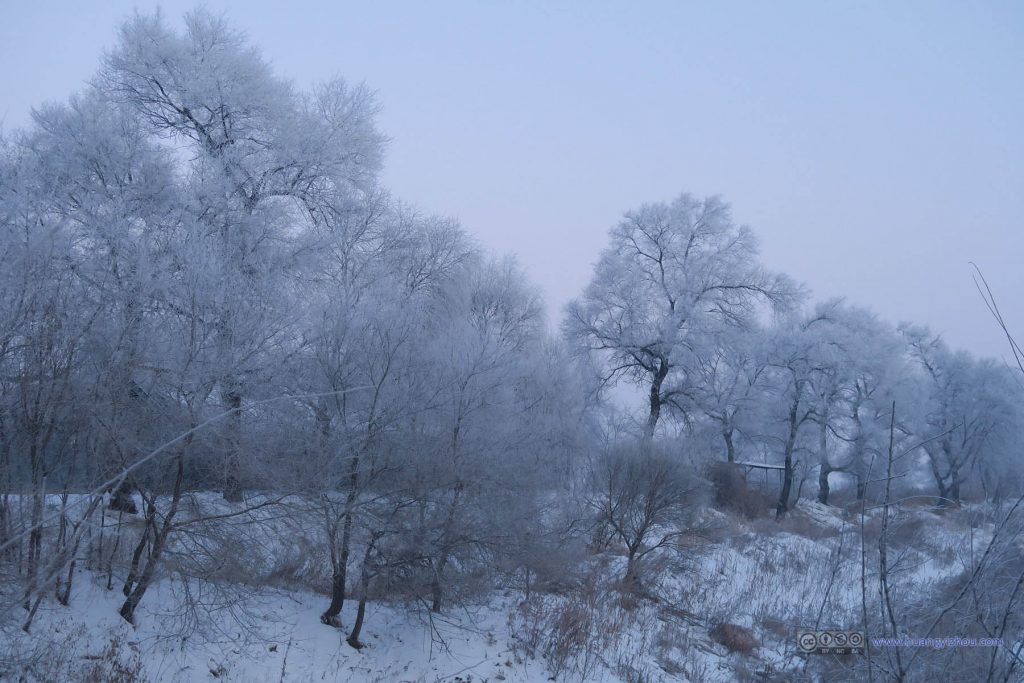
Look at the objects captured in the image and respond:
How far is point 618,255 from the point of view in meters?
23.0

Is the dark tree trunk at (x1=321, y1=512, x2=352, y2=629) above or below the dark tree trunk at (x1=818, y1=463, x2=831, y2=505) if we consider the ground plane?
below

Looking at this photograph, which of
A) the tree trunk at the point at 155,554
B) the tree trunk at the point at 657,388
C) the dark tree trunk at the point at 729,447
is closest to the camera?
the tree trunk at the point at 155,554

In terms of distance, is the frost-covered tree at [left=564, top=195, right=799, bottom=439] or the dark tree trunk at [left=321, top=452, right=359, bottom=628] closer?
the dark tree trunk at [left=321, top=452, right=359, bottom=628]

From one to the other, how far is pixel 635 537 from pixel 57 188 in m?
13.2

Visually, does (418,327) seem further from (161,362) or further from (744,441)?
(744,441)

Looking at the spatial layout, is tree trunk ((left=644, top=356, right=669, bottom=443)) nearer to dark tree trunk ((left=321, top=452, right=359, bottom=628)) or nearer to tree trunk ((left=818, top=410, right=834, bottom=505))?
tree trunk ((left=818, top=410, right=834, bottom=505))

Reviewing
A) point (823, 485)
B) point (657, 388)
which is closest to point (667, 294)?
point (657, 388)

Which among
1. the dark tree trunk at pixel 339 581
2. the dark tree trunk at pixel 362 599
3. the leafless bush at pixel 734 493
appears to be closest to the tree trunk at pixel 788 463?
the leafless bush at pixel 734 493

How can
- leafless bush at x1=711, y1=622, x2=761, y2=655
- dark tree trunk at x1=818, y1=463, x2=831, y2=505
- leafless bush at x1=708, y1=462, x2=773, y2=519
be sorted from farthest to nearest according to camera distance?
1. dark tree trunk at x1=818, y1=463, x2=831, y2=505
2. leafless bush at x1=708, y1=462, x2=773, y2=519
3. leafless bush at x1=711, y1=622, x2=761, y2=655

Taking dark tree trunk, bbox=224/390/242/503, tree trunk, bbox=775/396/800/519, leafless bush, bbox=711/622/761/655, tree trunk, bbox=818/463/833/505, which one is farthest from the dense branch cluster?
tree trunk, bbox=818/463/833/505

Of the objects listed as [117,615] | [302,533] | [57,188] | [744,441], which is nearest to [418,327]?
[302,533]

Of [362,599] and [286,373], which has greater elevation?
[286,373]

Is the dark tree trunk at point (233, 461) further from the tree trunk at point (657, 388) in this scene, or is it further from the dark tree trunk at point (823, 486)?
the dark tree trunk at point (823, 486)

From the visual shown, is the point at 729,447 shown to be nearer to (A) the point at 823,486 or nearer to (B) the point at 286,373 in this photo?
(A) the point at 823,486
